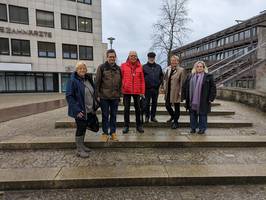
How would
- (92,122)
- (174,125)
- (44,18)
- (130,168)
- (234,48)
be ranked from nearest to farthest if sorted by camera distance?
(130,168) < (92,122) < (174,125) < (44,18) < (234,48)

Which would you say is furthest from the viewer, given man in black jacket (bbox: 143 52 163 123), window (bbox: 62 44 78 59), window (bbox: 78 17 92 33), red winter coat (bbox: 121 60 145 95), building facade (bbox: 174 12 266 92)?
window (bbox: 78 17 92 33)

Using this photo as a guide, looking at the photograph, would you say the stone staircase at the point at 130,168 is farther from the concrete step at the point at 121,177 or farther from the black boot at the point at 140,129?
the black boot at the point at 140,129

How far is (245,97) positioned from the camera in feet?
34.3

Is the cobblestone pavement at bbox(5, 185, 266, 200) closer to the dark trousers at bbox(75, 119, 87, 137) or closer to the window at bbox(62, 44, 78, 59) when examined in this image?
the dark trousers at bbox(75, 119, 87, 137)

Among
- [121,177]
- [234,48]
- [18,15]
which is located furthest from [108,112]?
[234,48]

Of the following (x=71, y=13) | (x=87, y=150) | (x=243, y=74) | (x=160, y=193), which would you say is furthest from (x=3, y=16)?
(x=160, y=193)

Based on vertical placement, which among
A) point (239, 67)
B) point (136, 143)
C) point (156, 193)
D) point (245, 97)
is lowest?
point (156, 193)

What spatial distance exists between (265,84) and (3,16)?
2392 centimetres

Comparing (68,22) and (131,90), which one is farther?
(68,22)

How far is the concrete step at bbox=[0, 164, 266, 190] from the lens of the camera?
376 centimetres

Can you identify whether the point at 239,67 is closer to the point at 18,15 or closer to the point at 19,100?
the point at 19,100

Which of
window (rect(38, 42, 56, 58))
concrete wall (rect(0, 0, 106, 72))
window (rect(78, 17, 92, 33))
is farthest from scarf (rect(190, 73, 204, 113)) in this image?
window (rect(78, 17, 92, 33))

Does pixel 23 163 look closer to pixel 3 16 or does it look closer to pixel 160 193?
pixel 160 193

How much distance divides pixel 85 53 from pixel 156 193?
90.1 feet
